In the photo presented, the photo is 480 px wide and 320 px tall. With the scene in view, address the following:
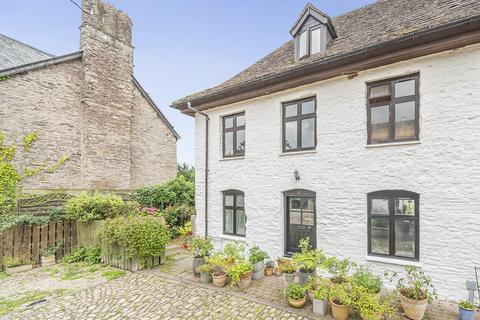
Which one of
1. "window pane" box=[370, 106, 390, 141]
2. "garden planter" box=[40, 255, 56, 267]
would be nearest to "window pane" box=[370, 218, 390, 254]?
"window pane" box=[370, 106, 390, 141]

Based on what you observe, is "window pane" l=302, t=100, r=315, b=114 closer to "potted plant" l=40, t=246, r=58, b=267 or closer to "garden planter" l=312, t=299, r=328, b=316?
"garden planter" l=312, t=299, r=328, b=316

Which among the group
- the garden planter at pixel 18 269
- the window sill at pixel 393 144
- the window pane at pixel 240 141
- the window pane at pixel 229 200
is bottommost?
the garden planter at pixel 18 269

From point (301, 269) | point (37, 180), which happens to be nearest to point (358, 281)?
point (301, 269)

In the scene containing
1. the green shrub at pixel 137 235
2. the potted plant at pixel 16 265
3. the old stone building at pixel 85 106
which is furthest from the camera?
the old stone building at pixel 85 106

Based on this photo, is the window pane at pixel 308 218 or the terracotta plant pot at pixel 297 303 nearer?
the terracotta plant pot at pixel 297 303

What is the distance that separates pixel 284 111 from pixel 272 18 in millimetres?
8247

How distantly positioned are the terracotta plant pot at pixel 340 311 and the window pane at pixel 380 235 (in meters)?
2.18

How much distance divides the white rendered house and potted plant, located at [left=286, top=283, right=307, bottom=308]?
1940 mm

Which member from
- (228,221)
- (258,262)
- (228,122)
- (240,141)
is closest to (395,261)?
(258,262)

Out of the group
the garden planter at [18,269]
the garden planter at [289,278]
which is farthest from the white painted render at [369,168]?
the garden planter at [18,269]

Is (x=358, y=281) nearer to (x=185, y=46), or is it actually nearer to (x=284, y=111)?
(x=284, y=111)

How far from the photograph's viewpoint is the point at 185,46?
1504cm

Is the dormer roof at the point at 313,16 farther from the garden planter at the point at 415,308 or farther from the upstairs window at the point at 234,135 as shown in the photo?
the garden planter at the point at 415,308

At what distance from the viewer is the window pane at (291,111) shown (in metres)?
8.13
